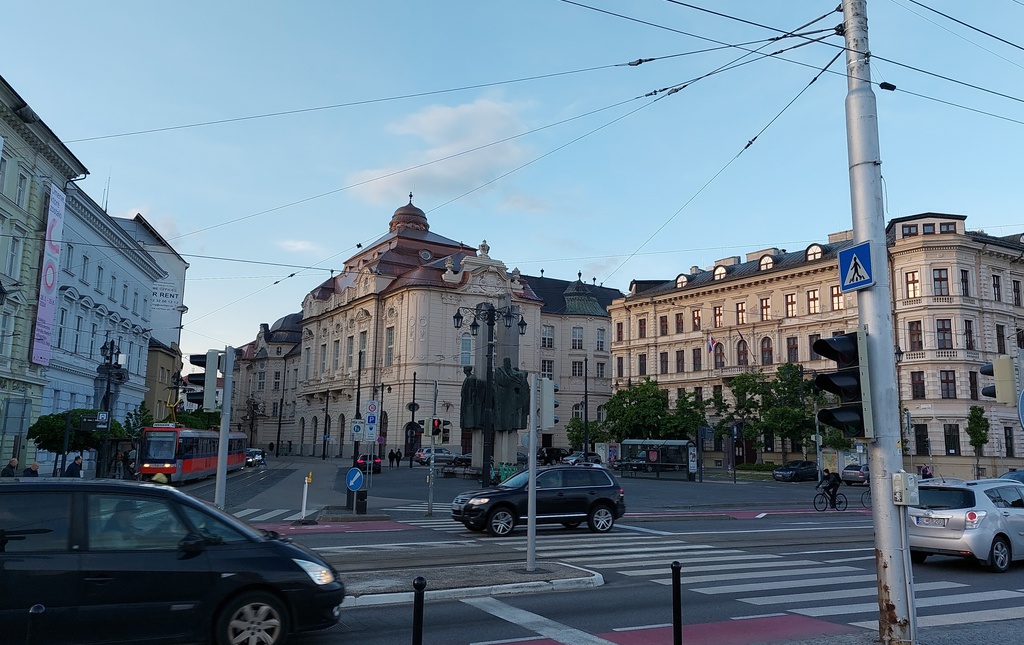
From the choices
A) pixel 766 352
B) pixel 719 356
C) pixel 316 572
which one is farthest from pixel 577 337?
pixel 316 572

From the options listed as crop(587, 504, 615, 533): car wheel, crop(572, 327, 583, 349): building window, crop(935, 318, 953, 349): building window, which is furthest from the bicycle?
crop(572, 327, 583, 349): building window

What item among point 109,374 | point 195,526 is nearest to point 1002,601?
point 195,526

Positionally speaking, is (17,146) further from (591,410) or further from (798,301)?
(591,410)

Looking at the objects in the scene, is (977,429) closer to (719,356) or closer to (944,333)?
(944,333)

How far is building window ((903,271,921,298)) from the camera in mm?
56938

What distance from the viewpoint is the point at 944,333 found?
184 ft

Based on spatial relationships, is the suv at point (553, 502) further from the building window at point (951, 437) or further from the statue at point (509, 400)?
the building window at point (951, 437)

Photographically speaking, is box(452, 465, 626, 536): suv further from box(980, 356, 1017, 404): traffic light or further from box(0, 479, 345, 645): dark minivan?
box(980, 356, 1017, 404): traffic light

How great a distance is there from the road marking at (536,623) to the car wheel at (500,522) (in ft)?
25.8

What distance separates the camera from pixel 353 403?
8088cm

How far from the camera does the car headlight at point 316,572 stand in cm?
727

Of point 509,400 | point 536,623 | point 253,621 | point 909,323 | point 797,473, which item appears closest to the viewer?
point 253,621

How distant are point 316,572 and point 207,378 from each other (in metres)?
5.64

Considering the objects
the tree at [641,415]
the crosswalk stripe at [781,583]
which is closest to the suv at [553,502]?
the crosswalk stripe at [781,583]
